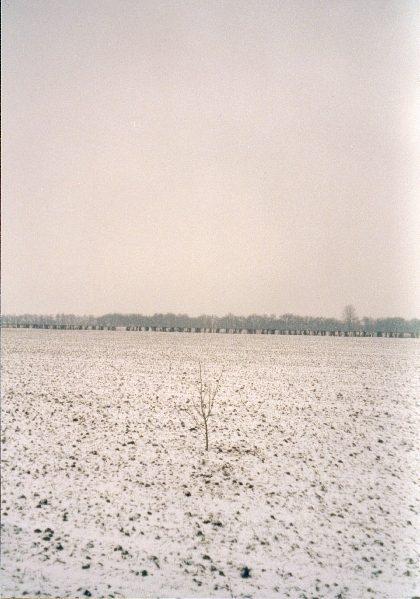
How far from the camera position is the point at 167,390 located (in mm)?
19922

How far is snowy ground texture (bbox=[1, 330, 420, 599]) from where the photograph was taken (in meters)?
7.81

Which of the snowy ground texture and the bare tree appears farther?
the bare tree

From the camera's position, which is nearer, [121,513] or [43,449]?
[121,513]

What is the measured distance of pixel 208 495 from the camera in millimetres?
10555

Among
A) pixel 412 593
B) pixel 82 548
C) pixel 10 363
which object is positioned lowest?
pixel 412 593

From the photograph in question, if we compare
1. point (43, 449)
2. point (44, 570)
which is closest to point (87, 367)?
point (43, 449)

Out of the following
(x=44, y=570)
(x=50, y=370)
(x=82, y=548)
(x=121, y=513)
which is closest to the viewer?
(x=44, y=570)

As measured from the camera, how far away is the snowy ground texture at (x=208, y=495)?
25.6 ft

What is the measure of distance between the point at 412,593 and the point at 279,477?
4089 mm

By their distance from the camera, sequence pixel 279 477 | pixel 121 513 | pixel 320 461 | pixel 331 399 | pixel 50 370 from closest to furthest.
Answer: pixel 121 513, pixel 279 477, pixel 320 461, pixel 331 399, pixel 50 370

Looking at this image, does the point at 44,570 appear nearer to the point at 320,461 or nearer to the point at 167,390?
the point at 320,461

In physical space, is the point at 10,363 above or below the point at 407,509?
above

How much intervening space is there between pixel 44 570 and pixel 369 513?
22.6 ft

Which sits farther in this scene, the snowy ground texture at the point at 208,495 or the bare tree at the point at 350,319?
the bare tree at the point at 350,319
